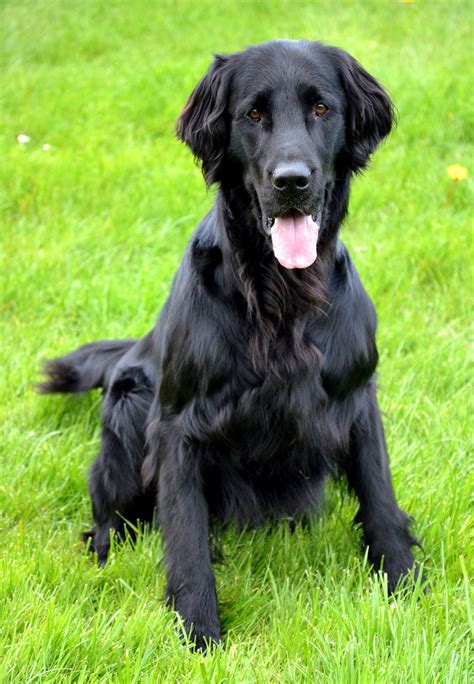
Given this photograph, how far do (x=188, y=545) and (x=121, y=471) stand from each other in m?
0.59

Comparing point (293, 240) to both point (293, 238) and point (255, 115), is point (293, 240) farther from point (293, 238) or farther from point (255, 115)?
point (255, 115)

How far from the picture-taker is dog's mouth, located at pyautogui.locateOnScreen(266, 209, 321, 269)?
2584 mm

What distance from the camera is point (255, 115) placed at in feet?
8.80

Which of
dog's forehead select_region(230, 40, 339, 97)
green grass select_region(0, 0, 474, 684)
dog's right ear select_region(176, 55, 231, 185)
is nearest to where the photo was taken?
green grass select_region(0, 0, 474, 684)

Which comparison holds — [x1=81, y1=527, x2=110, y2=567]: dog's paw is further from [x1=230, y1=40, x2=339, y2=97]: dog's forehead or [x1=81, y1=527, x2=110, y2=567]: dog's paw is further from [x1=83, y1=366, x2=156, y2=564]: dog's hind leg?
→ [x1=230, y1=40, x2=339, y2=97]: dog's forehead

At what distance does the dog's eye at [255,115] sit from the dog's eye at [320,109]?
0.16 meters

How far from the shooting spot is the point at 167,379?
2.89 metres

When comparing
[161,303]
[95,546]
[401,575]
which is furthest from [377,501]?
[161,303]

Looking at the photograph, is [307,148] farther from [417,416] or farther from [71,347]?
[71,347]

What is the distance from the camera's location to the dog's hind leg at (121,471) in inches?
126

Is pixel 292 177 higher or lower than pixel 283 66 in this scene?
lower

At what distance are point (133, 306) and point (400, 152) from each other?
2418mm

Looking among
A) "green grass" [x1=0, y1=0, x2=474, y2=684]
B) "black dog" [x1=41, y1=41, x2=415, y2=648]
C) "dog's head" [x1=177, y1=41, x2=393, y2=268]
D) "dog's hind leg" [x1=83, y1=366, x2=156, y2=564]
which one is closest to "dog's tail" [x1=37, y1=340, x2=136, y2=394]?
"green grass" [x1=0, y1=0, x2=474, y2=684]

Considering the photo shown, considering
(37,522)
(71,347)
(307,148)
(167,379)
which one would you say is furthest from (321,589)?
(71,347)
